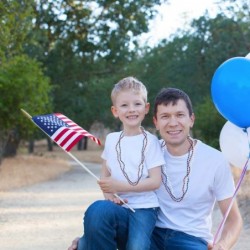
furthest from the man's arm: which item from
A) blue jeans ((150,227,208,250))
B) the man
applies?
blue jeans ((150,227,208,250))

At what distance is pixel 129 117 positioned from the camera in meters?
3.68

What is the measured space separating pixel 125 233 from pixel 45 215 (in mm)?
7793

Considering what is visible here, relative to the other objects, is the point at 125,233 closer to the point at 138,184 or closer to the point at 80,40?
the point at 138,184

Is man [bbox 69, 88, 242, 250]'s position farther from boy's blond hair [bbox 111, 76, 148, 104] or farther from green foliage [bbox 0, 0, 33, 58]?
green foliage [bbox 0, 0, 33, 58]

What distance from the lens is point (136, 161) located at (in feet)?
11.6

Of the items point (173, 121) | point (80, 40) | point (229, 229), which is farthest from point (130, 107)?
point (80, 40)

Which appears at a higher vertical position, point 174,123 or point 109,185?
point 174,123

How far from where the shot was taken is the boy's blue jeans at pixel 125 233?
10.8 ft

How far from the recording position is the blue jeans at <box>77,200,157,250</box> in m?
3.27

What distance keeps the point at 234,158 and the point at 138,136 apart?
0.64 metres

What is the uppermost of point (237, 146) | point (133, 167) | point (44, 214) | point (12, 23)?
point (12, 23)

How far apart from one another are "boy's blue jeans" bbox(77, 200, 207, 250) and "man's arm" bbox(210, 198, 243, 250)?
0.47 ft

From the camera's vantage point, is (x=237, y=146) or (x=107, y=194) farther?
(x=237, y=146)

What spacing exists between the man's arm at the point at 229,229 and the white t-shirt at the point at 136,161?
0.40 m
